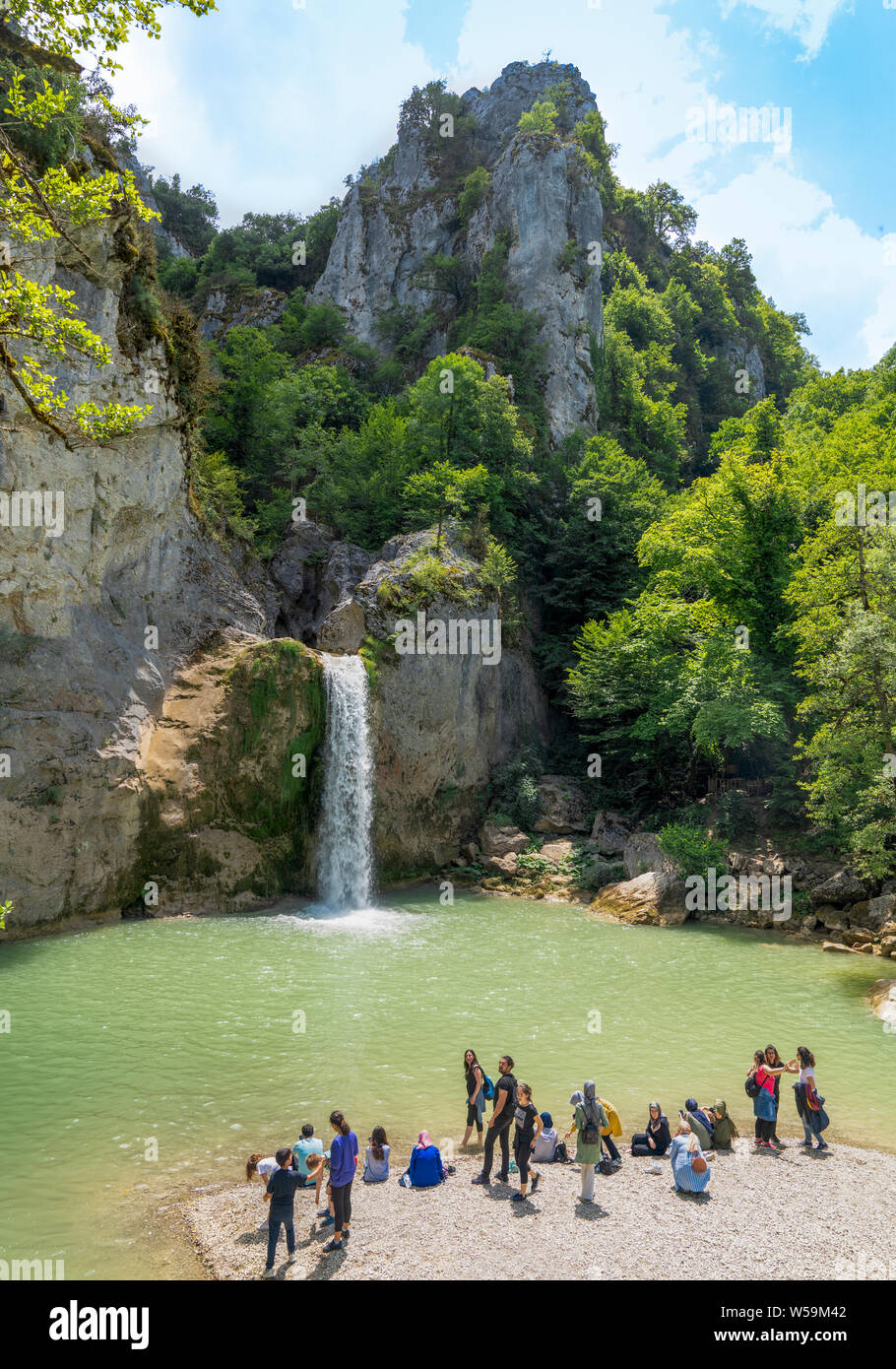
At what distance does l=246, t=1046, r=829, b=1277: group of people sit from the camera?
736cm

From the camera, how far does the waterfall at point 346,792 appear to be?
24.5 metres

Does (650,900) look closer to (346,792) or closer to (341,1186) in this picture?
(346,792)

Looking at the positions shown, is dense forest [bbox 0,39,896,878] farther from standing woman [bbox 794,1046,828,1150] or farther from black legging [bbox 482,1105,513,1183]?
black legging [bbox 482,1105,513,1183]

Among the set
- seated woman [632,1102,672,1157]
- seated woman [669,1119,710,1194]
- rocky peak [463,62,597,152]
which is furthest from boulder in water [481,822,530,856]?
rocky peak [463,62,597,152]

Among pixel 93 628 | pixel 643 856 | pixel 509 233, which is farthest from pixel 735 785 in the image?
pixel 509 233

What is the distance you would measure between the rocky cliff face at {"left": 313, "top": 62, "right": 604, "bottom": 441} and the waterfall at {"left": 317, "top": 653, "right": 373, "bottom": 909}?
2369 centimetres

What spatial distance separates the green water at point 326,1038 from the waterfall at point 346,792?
3091mm

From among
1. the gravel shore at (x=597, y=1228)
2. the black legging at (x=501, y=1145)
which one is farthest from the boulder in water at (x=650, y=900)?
the black legging at (x=501, y=1145)

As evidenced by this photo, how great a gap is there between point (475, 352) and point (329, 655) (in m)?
23.6

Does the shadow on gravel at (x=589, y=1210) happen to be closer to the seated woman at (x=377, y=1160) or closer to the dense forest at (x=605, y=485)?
the seated woman at (x=377, y=1160)

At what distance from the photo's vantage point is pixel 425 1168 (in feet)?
28.7

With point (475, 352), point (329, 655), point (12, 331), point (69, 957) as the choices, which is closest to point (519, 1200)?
point (12, 331)

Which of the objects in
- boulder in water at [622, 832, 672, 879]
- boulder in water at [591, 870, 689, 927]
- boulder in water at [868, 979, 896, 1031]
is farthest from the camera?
boulder in water at [622, 832, 672, 879]

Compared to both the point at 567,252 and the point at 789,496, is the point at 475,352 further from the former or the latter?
the point at 789,496
